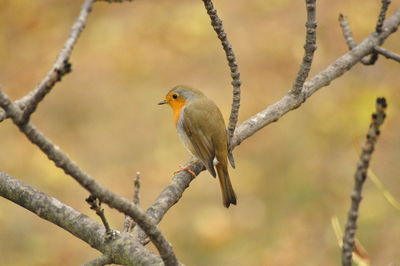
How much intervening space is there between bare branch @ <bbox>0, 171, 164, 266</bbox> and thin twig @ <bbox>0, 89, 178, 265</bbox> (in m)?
0.27

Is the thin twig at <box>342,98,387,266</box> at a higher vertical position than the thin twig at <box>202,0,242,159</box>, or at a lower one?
lower

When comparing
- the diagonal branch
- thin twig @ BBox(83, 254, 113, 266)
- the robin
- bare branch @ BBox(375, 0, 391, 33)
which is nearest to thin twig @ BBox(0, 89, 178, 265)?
thin twig @ BBox(83, 254, 113, 266)

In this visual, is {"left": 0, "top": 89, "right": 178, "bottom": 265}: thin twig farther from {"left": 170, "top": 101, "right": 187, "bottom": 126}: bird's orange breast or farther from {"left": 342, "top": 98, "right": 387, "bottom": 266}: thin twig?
{"left": 170, "top": 101, "right": 187, "bottom": 126}: bird's orange breast

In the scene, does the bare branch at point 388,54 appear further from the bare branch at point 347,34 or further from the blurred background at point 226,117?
the blurred background at point 226,117

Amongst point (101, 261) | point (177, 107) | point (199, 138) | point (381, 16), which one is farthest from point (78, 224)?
point (177, 107)

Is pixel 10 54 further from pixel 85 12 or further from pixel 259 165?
pixel 85 12

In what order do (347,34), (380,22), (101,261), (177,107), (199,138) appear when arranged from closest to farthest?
(101,261), (380,22), (347,34), (199,138), (177,107)

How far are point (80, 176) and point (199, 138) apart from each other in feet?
8.31

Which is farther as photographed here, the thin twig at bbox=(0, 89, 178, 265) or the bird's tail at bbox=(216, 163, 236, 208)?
the bird's tail at bbox=(216, 163, 236, 208)

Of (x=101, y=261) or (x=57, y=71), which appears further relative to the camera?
(x=101, y=261)

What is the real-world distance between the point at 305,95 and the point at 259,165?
15.7 feet

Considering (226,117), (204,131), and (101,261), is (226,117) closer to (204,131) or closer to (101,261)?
(204,131)

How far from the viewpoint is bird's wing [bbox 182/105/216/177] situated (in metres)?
3.77

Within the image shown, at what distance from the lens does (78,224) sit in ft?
7.82
